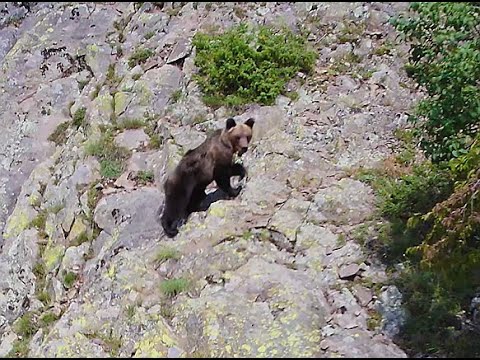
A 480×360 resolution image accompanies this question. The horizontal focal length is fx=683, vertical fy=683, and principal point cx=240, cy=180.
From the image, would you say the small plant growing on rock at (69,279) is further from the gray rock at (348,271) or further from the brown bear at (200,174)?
the gray rock at (348,271)

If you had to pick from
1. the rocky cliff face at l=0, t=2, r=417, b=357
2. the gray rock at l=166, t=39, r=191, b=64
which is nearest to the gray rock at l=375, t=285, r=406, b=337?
the rocky cliff face at l=0, t=2, r=417, b=357

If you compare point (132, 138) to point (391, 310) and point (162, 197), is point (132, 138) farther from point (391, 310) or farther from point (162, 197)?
point (391, 310)

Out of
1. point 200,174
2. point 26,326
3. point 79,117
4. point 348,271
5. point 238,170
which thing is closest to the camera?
point 348,271

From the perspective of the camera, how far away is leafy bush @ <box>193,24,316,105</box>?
31.6 feet

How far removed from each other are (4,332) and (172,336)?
2802mm

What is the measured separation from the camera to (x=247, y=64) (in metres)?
9.84

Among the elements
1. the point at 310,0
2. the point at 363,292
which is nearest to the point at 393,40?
the point at 310,0

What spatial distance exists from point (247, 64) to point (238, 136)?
90.6 inches

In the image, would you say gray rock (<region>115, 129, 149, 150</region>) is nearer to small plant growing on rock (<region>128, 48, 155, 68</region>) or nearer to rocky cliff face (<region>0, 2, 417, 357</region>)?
rocky cliff face (<region>0, 2, 417, 357</region>)

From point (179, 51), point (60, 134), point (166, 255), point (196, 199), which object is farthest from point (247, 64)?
point (166, 255)

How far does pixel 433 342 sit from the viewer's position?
5773mm

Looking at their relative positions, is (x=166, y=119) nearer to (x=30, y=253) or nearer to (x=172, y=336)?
(x=30, y=253)

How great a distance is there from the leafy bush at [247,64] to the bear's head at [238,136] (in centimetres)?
161

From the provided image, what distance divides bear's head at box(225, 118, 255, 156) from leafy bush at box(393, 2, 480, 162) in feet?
6.98
